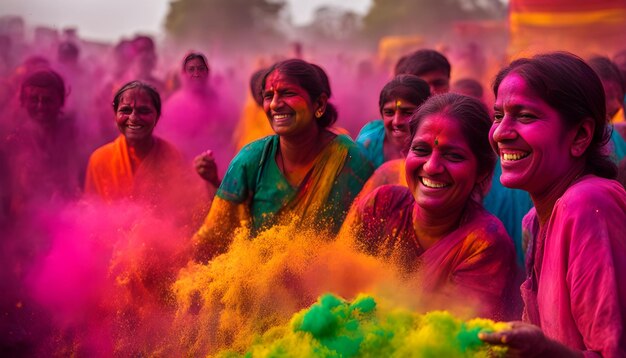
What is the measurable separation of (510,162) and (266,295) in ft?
3.94

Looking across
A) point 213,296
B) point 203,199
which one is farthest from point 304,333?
point 203,199

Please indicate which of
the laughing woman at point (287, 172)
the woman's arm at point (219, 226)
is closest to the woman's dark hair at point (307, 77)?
the laughing woman at point (287, 172)

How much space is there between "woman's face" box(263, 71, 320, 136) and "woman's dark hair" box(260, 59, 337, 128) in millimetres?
27

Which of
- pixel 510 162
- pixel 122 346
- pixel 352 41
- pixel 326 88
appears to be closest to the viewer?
pixel 510 162

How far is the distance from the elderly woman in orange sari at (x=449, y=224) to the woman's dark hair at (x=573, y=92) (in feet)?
2.22

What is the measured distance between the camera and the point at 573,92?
2695mm

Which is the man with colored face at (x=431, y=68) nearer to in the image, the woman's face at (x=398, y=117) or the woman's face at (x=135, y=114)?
the woman's face at (x=398, y=117)

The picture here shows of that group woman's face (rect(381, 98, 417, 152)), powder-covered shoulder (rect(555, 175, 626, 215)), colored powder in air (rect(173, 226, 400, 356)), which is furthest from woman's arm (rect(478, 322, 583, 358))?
woman's face (rect(381, 98, 417, 152))

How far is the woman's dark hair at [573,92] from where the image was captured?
8.86ft

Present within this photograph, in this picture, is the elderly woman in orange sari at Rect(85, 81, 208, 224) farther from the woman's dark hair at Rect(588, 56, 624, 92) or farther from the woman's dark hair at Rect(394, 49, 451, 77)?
the woman's dark hair at Rect(588, 56, 624, 92)

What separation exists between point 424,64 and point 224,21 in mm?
11573

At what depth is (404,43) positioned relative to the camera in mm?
18172

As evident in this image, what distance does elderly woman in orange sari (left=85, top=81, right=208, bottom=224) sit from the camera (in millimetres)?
5066

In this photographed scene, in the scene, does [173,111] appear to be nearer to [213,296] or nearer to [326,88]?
[326,88]
